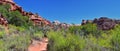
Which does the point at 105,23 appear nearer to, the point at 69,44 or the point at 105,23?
the point at 105,23

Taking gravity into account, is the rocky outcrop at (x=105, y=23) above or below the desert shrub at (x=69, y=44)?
above

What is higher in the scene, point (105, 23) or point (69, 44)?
Answer: point (105, 23)

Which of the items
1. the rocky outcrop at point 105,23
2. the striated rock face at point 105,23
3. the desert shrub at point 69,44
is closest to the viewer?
the desert shrub at point 69,44

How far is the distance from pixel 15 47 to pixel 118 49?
259 inches

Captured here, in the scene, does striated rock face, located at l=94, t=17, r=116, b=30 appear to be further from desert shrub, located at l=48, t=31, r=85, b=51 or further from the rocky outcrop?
desert shrub, located at l=48, t=31, r=85, b=51

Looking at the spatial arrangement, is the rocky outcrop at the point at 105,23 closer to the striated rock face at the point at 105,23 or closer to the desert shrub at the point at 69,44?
the striated rock face at the point at 105,23

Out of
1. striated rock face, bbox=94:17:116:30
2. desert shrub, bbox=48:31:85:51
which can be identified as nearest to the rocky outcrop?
striated rock face, bbox=94:17:116:30

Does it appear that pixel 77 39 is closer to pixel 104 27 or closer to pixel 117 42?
pixel 117 42

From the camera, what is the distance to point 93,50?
56.9 ft

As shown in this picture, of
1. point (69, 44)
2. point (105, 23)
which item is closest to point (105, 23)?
point (105, 23)

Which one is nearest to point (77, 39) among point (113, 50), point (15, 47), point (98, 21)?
point (113, 50)

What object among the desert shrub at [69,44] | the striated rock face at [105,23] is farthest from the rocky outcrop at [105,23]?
the desert shrub at [69,44]

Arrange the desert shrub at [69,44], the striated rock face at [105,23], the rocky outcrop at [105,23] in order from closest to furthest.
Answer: the desert shrub at [69,44], the striated rock face at [105,23], the rocky outcrop at [105,23]

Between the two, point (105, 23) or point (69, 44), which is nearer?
point (69, 44)
